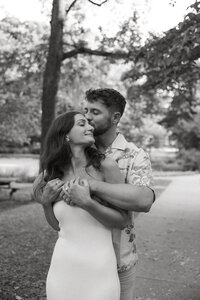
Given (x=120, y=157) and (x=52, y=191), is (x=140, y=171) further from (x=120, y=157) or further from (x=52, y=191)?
(x=52, y=191)

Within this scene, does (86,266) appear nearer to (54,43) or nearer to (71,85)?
(54,43)

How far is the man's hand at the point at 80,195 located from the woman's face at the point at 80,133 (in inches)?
10.2

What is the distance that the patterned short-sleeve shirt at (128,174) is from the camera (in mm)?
2346

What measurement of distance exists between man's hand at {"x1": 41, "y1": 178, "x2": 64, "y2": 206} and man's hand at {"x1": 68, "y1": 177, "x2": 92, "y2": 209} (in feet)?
0.32

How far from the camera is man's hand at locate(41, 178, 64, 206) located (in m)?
2.17

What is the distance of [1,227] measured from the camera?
8125mm

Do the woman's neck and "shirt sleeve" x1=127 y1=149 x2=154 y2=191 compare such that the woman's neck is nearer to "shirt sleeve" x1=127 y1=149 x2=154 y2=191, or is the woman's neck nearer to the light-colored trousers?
"shirt sleeve" x1=127 y1=149 x2=154 y2=191

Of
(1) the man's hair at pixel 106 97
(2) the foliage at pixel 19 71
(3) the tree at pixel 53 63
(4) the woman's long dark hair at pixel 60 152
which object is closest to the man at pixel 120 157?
(1) the man's hair at pixel 106 97

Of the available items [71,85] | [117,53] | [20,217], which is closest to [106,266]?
[20,217]

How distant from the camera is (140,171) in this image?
93.2 inches

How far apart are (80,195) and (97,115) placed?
1.89 ft

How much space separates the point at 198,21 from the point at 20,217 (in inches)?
226

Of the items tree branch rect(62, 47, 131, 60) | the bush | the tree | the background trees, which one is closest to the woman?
the background trees

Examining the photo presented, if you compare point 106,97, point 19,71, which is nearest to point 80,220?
point 106,97
